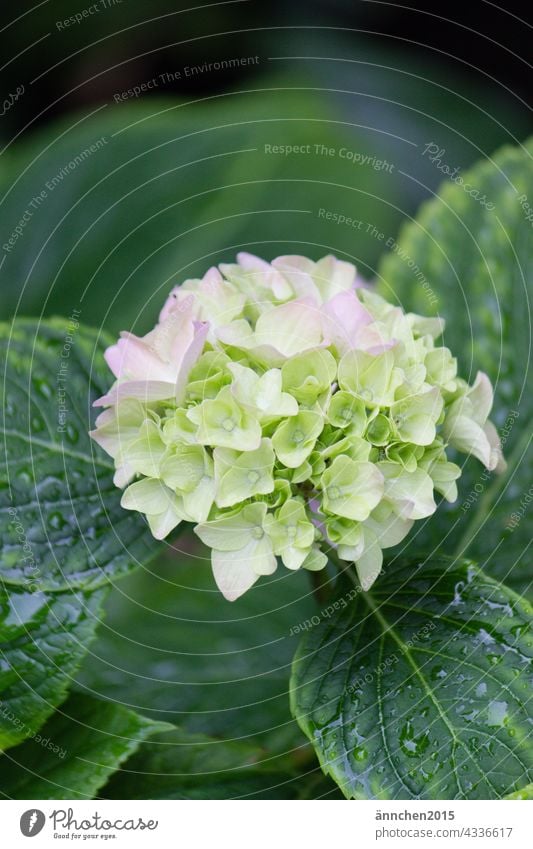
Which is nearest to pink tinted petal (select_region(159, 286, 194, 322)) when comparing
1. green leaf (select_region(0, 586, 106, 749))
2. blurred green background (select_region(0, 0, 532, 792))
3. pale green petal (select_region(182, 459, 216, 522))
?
pale green petal (select_region(182, 459, 216, 522))

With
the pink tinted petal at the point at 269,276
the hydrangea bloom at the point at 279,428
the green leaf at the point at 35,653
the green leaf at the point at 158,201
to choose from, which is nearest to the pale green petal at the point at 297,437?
the hydrangea bloom at the point at 279,428

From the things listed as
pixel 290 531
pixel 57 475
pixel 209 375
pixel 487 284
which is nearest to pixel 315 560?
pixel 290 531

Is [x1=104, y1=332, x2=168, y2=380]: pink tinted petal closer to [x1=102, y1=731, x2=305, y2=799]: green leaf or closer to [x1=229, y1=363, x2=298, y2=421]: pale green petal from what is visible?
[x1=229, y1=363, x2=298, y2=421]: pale green petal

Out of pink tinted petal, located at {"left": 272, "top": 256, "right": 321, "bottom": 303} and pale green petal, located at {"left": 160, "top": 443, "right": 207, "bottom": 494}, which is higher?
pink tinted petal, located at {"left": 272, "top": 256, "right": 321, "bottom": 303}

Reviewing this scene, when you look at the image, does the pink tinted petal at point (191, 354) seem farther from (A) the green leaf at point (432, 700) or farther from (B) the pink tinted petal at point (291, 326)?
(A) the green leaf at point (432, 700)

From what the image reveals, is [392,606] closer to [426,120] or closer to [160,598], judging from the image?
[160,598]
